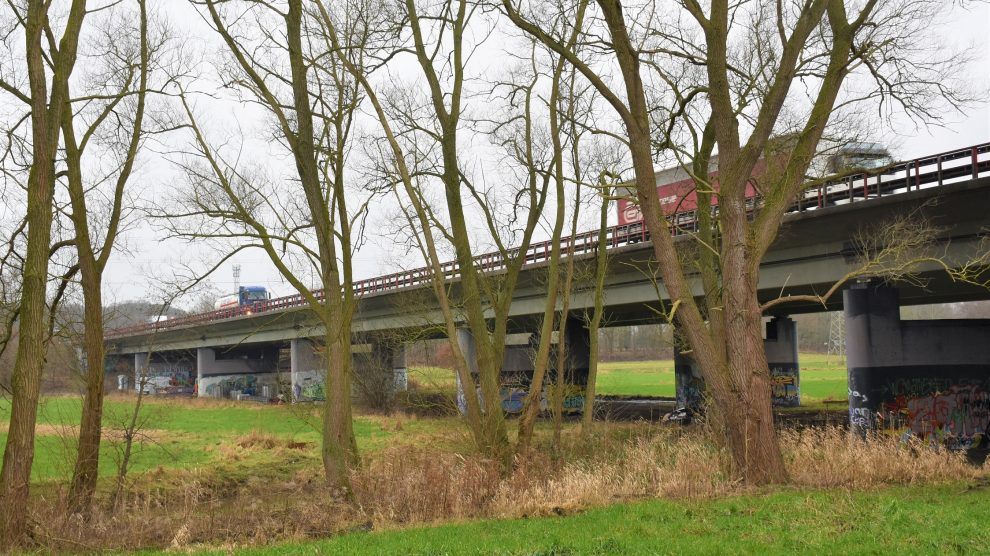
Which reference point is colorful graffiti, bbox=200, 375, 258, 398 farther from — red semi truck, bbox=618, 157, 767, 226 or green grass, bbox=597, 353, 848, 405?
red semi truck, bbox=618, 157, 767, 226

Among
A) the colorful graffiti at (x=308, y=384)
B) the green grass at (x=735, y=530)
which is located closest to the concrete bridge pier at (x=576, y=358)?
the colorful graffiti at (x=308, y=384)

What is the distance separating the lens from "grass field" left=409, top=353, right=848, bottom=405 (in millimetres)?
50263

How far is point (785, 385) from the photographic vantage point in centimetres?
4372

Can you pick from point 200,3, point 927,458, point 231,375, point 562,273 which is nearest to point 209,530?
point 200,3

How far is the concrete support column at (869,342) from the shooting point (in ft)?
74.2

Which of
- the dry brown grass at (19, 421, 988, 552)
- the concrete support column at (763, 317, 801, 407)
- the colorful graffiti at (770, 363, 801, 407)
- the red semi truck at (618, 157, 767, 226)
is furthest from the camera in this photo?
the concrete support column at (763, 317, 801, 407)

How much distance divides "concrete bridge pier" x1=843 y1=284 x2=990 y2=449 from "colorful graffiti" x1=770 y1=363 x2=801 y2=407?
19934mm

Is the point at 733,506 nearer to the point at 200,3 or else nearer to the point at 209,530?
the point at 209,530

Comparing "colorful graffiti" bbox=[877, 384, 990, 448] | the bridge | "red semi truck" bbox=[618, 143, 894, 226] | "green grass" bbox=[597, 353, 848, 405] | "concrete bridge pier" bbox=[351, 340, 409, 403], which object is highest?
"red semi truck" bbox=[618, 143, 894, 226]

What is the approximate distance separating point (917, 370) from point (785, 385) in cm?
2159

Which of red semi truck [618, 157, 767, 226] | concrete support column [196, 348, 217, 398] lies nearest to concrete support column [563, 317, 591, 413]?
red semi truck [618, 157, 767, 226]

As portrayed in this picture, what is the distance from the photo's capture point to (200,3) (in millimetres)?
14789

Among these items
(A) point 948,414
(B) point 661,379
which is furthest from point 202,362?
(A) point 948,414

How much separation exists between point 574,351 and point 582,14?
26012 millimetres
